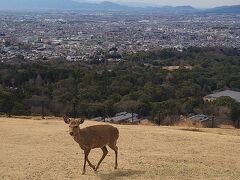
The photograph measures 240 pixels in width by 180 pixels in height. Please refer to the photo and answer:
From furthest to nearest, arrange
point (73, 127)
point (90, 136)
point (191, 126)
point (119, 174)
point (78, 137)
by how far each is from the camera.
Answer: point (191, 126) < point (119, 174) < point (90, 136) < point (78, 137) < point (73, 127)

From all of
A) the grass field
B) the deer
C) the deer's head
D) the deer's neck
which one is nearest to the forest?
the grass field

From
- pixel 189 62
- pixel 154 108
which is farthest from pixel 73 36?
pixel 154 108

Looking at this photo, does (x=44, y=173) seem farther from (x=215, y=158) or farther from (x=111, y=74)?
(x=111, y=74)

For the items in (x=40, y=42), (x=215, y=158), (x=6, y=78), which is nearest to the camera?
(x=215, y=158)

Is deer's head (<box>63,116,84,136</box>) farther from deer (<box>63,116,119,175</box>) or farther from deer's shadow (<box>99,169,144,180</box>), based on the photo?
deer's shadow (<box>99,169,144,180</box>)

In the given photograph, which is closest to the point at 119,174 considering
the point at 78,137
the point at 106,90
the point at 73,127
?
the point at 78,137

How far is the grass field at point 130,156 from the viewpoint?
10531mm

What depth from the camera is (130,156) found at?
1242cm

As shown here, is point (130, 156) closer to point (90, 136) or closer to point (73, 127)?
point (90, 136)

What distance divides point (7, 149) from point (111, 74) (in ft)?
164

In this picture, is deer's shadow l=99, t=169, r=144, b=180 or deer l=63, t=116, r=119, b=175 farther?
deer's shadow l=99, t=169, r=144, b=180

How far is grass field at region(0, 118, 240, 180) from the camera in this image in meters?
10.5

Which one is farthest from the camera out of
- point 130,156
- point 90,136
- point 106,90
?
point 106,90

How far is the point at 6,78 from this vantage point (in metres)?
56.7
